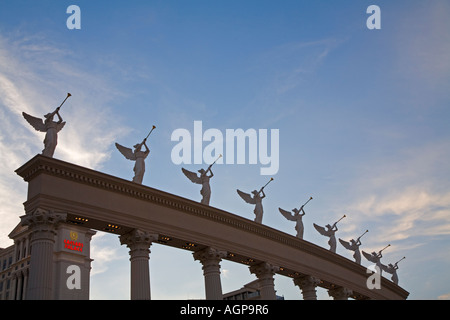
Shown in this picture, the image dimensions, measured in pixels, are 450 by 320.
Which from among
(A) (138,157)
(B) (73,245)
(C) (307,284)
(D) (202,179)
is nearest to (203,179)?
(D) (202,179)

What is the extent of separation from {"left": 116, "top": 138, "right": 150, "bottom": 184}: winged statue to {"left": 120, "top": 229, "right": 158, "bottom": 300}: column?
3.62 metres

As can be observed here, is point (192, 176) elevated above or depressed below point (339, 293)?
above

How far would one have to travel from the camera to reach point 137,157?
1171 inches

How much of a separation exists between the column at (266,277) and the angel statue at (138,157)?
12.3 m

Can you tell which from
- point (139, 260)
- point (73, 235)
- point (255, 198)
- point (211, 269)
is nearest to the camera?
point (139, 260)

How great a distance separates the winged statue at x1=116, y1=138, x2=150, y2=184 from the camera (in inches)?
1152

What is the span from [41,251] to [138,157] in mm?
8954

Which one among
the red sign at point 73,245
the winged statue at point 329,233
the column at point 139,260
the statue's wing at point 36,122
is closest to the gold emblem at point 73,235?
the red sign at point 73,245

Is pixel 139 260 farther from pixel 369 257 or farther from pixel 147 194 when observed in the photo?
pixel 369 257

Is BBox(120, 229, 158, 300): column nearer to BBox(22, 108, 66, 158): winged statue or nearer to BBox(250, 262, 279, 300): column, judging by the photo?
BBox(22, 108, 66, 158): winged statue

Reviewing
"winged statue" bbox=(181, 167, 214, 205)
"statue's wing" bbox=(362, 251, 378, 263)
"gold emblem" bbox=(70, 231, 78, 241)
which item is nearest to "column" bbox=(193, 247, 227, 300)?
"winged statue" bbox=(181, 167, 214, 205)
